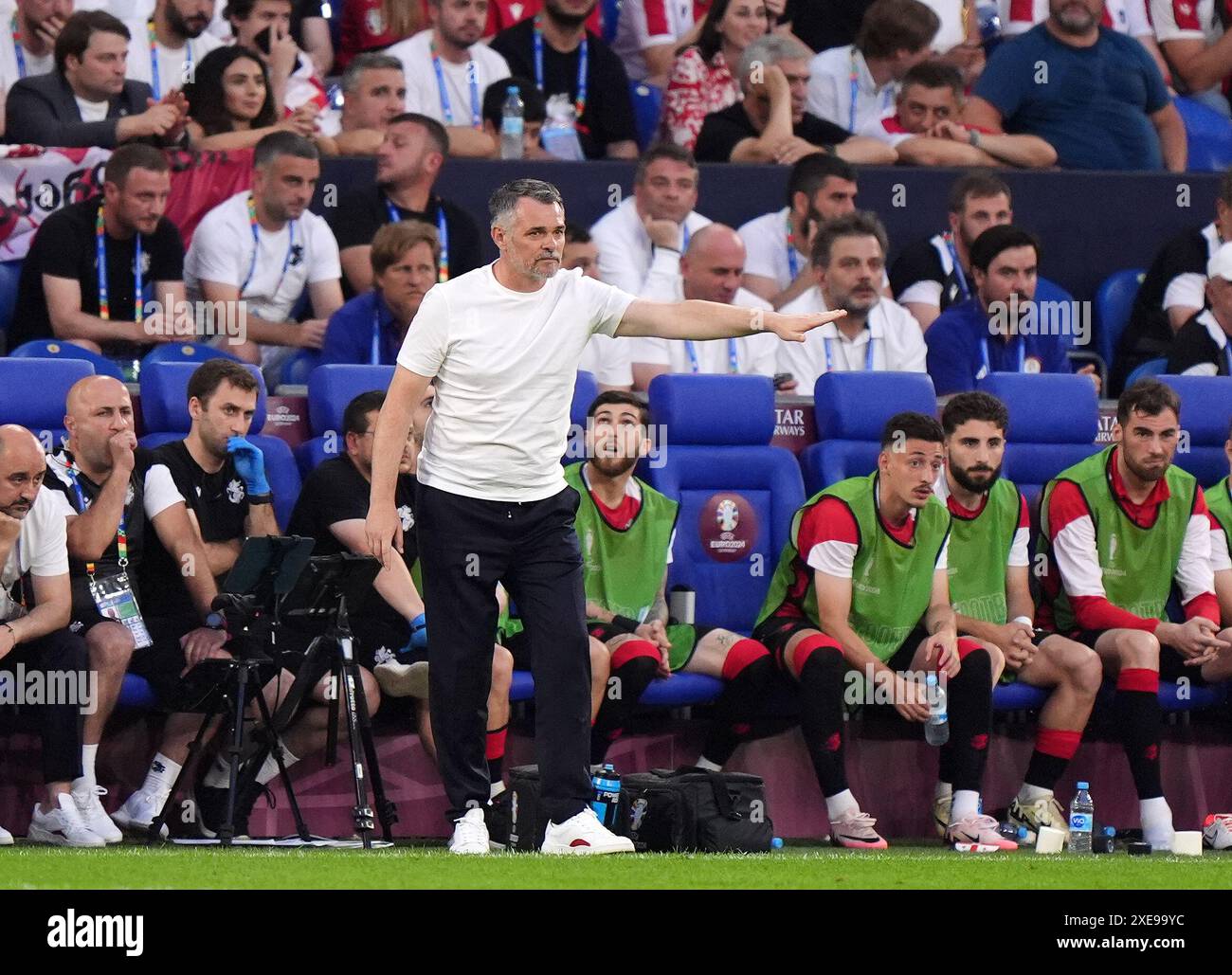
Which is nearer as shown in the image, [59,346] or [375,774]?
[375,774]

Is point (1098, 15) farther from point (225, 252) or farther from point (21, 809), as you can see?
point (21, 809)

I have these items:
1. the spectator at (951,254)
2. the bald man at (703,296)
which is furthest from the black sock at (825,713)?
the spectator at (951,254)

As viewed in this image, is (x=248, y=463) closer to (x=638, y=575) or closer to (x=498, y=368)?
(x=638, y=575)

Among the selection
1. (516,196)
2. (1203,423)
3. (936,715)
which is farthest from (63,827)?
(1203,423)

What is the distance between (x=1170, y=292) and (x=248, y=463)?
458 centimetres

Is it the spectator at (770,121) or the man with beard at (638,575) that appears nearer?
the man with beard at (638,575)

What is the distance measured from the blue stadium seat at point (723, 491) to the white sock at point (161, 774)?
2106 mm

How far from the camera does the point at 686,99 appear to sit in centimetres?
1095

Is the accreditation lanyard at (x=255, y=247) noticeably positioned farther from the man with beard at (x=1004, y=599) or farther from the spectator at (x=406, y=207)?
the man with beard at (x=1004, y=599)

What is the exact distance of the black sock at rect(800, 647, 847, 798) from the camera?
25.2ft

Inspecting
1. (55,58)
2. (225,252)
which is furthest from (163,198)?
(55,58)

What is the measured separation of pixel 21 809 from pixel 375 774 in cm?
131

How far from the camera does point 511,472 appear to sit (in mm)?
6168

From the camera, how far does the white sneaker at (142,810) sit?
285 inches
